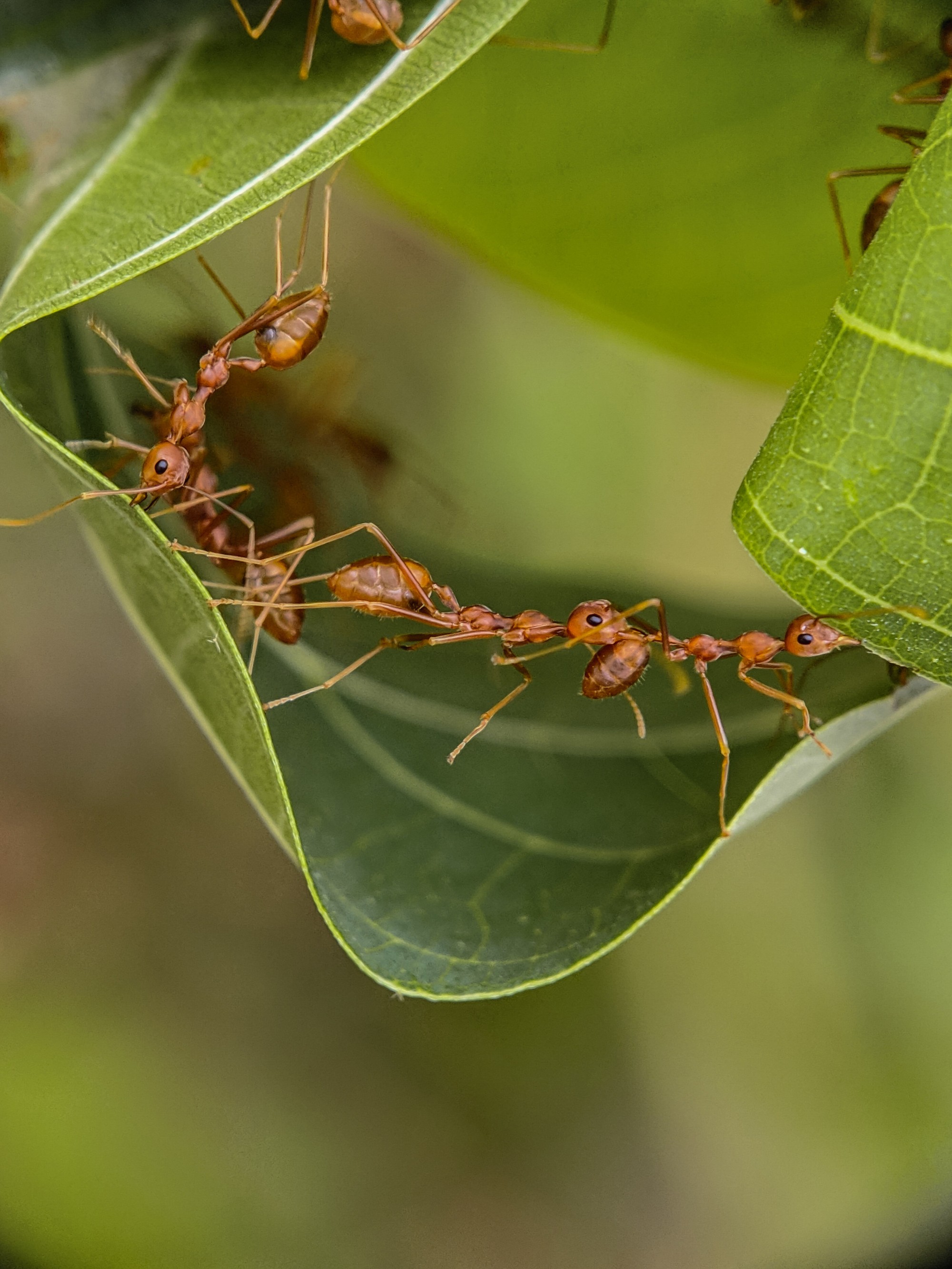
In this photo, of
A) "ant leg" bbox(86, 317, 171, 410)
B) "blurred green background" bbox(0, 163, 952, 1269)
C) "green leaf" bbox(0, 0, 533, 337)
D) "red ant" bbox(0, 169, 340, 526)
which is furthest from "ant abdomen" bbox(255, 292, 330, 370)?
"blurred green background" bbox(0, 163, 952, 1269)

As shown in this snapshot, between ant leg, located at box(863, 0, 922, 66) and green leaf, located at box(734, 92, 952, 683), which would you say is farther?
ant leg, located at box(863, 0, 922, 66)

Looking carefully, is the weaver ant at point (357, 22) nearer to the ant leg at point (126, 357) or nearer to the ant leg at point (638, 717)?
the ant leg at point (126, 357)

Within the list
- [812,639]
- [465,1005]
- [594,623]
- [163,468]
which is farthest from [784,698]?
[465,1005]

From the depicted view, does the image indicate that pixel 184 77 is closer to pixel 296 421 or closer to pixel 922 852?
pixel 296 421

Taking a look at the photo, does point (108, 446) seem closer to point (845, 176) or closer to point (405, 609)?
point (405, 609)

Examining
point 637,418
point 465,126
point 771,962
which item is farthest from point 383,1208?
point 465,126

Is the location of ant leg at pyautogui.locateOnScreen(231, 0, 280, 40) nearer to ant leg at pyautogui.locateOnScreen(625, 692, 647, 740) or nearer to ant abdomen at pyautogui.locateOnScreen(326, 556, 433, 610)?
ant abdomen at pyautogui.locateOnScreen(326, 556, 433, 610)
